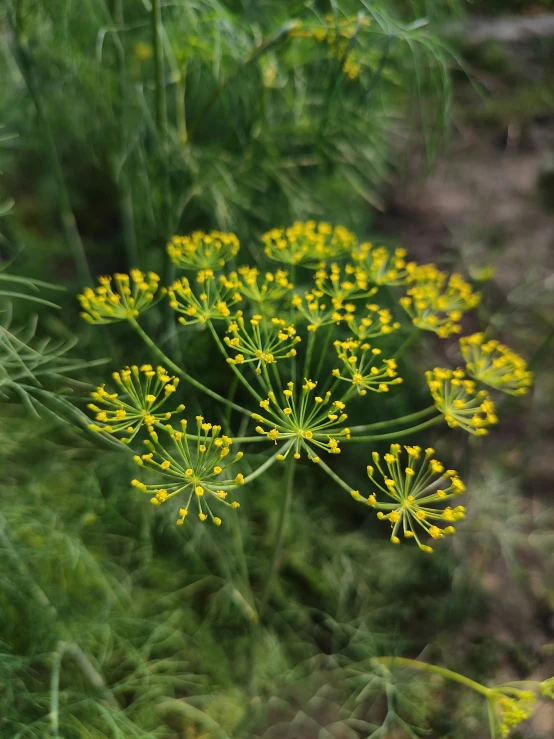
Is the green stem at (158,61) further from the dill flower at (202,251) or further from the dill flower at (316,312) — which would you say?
the dill flower at (316,312)

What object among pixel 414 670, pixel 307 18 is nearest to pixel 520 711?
pixel 414 670

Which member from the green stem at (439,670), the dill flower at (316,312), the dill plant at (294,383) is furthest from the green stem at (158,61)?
the green stem at (439,670)

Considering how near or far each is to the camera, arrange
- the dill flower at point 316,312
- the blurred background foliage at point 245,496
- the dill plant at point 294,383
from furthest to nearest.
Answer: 1. the blurred background foliage at point 245,496
2. the dill flower at point 316,312
3. the dill plant at point 294,383

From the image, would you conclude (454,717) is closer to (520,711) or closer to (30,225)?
(520,711)

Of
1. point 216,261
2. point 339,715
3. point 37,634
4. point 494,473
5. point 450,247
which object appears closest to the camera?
point 216,261

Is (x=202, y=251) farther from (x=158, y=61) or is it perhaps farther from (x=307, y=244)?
(x=158, y=61)

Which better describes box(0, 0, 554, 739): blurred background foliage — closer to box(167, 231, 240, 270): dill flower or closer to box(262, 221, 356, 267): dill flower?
box(167, 231, 240, 270): dill flower

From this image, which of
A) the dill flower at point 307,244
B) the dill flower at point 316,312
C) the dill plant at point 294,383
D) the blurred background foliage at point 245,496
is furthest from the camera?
the blurred background foliage at point 245,496

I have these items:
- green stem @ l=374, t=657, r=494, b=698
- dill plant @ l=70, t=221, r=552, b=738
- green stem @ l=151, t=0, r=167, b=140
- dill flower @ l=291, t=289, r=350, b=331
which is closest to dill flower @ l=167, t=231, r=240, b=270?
dill plant @ l=70, t=221, r=552, b=738
